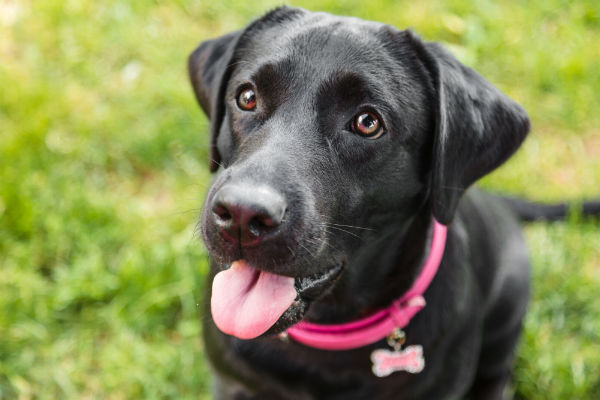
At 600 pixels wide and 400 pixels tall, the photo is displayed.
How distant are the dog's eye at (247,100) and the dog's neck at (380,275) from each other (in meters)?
0.65

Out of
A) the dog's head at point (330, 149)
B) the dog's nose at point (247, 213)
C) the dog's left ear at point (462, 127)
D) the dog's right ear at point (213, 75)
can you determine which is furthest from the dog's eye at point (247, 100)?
the dog's left ear at point (462, 127)

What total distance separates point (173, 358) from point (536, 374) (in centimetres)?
179

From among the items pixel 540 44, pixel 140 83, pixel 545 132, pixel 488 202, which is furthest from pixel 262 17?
pixel 540 44

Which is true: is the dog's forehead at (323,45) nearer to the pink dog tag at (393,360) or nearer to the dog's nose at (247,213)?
the dog's nose at (247,213)

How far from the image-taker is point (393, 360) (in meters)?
2.53

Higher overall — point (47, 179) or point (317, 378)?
point (317, 378)

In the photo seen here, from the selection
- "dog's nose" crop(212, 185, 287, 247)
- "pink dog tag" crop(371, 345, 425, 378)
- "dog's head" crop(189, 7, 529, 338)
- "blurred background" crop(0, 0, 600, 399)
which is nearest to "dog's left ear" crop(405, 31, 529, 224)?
"dog's head" crop(189, 7, 529, 338)

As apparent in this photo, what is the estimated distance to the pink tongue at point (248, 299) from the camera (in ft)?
7.04

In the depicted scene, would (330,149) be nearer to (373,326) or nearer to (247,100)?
(247,100)

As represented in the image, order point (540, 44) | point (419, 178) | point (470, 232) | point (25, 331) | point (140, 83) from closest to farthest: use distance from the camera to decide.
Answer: point (419, 178) < point (470, 232) < point (25, 331) < point (140, 83) < point (540, 44)

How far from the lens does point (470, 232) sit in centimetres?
297

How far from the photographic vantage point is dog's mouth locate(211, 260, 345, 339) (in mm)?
2148

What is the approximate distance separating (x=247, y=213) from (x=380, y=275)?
2.71ft

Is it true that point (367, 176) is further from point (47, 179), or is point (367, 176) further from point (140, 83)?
point (140, 83)
